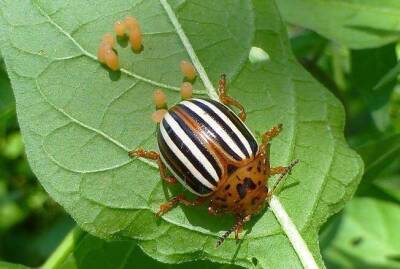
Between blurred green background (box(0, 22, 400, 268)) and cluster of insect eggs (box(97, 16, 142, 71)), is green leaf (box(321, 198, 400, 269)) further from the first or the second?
cluster of insect eggs (box(97, 16, 142, 71))

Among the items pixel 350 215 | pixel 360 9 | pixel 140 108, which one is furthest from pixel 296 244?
pixel 350 215

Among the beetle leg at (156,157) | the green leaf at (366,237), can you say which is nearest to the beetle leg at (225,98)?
the beetle leg at (156,157)

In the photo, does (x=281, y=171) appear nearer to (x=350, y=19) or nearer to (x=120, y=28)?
(x=350, y=19)

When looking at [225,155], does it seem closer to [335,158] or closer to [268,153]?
[268,153]

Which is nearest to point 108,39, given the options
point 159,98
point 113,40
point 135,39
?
point 113,40

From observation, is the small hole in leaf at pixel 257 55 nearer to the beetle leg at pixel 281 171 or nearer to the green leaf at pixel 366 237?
the beetle leg at pixel 281 171

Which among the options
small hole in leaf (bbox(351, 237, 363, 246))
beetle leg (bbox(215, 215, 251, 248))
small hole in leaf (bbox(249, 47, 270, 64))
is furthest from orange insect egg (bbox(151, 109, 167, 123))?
small hole in leaf (bbox(351, 237, 363, 246))
